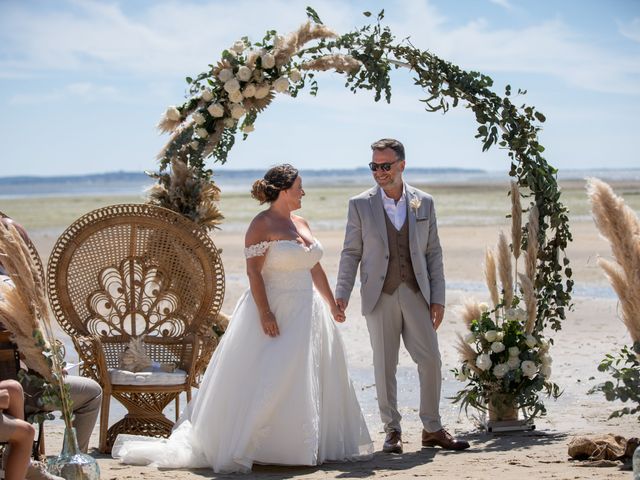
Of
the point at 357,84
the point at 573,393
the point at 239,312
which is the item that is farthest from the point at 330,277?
the point at 239,312

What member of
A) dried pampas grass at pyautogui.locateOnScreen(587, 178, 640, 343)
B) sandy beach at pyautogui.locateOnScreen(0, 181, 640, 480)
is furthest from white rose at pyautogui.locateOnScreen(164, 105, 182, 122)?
dried pampas grass at pyautogui.locateOnScreen(587, 178, 640, 343)

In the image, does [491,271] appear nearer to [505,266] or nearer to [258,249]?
[505,266]

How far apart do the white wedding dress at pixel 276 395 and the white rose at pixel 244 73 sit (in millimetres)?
1666

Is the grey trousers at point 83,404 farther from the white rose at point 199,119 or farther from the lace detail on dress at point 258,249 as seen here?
the white rose at point 199,119

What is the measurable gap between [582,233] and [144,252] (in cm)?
1793

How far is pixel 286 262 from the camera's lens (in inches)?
245

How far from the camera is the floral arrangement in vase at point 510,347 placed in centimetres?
715

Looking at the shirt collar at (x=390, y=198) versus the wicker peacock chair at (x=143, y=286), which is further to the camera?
the wicker peacock chair at (x=143, y=286)

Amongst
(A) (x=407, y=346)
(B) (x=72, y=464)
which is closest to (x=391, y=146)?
(A) (x=407, y=346)

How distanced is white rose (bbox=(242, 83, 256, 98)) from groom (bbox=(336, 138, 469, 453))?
127cm

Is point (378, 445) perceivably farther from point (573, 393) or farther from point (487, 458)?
point (573, 393)

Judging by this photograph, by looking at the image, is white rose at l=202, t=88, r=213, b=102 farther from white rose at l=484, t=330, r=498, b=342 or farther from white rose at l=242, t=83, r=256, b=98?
white rose at l=484, t=330, r=498, b=342

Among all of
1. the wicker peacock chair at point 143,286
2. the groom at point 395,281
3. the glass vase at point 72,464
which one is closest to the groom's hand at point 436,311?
the groom at point 395,281

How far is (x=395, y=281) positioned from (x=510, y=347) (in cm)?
118
